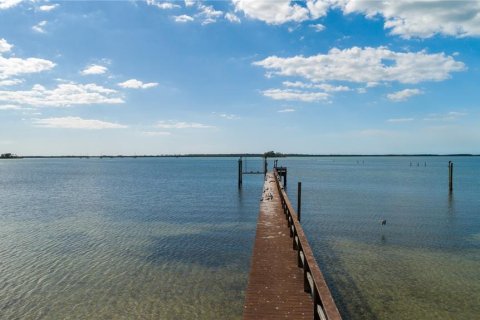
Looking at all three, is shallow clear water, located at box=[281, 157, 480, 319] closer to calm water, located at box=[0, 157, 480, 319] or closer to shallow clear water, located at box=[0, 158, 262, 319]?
calm water, located at box=[0, 157, 480, 319]

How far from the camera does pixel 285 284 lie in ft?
30.7

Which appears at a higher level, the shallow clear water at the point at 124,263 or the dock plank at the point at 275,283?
the dock plank at the point at 275,283

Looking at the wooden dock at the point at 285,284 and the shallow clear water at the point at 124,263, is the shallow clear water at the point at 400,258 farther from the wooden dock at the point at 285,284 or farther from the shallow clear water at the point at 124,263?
the shallow clear water at the point at 124,263

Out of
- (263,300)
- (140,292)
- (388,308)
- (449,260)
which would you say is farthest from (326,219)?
(263,300)

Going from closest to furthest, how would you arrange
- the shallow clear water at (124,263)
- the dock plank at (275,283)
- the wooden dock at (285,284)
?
the wooden dock at (285,284) < the dock plank at (275,283) < the shallow clear water at (124,263)

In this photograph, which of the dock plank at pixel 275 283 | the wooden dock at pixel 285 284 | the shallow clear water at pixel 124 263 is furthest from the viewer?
the shallow clear water at pixel 124 263

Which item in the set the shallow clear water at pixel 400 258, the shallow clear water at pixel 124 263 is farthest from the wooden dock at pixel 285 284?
the shallow clear water at pixel 400 258

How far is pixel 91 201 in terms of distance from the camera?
36.4 meters

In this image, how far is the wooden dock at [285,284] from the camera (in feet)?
23.4

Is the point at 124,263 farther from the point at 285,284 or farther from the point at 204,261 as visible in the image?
the point at 285,284

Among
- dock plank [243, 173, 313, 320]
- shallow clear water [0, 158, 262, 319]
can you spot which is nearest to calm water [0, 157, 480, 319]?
shallow clear water [0, 158, 262, 319]

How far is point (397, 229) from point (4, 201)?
38020 mm

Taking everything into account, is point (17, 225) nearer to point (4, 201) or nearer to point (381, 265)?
point (4, 201)

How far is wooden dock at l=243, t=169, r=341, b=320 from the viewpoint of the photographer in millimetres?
7135
